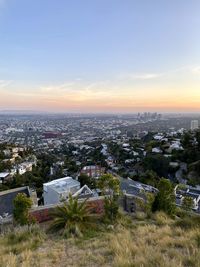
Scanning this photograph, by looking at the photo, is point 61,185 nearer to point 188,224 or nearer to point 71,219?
point 71,219

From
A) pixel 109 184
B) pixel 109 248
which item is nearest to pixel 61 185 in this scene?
pixel 109 184

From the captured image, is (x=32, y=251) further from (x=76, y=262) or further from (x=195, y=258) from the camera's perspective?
(x=195, y=258)

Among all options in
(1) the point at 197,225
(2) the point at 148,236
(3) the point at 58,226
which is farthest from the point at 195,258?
(3) the point at 58,226

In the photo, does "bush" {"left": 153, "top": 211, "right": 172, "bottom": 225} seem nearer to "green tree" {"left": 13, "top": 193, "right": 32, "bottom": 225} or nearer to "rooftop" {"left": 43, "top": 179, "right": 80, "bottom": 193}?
"green tree" {"left": 13, "top": 193, "right": 32, "bottom": 225}

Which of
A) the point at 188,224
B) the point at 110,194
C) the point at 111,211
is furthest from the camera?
the point at 110,194

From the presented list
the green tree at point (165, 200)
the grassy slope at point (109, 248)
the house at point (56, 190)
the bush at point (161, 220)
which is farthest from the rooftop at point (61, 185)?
the grassy slope at point (109, 248)

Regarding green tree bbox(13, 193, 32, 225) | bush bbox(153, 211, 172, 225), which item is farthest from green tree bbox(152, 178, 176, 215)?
green tree bbox(13, 193, 32, 225)

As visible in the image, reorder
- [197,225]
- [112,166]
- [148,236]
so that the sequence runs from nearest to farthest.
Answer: [148,236], [197,225], [112,166]
